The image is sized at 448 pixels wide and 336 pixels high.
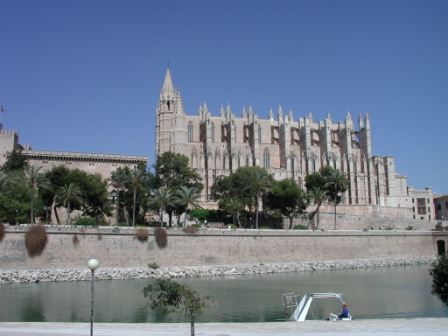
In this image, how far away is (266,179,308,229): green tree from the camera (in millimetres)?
58219

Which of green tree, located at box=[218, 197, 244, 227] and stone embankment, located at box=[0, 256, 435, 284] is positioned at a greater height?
green tree, located at box=[218, 197, 244, 227]

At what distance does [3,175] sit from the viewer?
41.6 m

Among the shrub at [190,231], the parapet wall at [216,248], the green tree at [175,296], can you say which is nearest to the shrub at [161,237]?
the parapet wall at [216,248]

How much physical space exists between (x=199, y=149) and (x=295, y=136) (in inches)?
648

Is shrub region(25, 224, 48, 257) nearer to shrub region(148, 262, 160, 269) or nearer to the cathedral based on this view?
shrub region(148, 262, 160, 269)

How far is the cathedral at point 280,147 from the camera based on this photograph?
72688 mm

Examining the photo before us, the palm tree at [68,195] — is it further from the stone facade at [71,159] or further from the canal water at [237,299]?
the canal water at [237,299]

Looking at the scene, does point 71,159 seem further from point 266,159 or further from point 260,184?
point 266,159

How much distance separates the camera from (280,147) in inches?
3105

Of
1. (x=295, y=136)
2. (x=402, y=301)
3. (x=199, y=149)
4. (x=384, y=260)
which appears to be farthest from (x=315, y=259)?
(x=295, y=136)

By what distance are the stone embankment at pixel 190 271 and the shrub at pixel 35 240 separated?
152 cm

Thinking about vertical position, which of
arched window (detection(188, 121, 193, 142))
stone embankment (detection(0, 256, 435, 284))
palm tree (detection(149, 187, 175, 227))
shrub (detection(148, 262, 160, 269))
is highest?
arched window (detection(188, 121, 193, 142))

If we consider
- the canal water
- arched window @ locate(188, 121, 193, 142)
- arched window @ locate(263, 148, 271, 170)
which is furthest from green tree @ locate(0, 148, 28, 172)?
arched window @ locate(263, 148, 271, 170)

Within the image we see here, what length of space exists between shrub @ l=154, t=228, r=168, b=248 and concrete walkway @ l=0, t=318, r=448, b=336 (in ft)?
78.1
